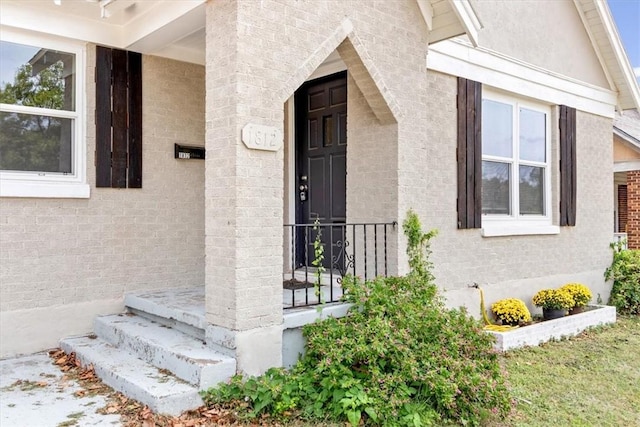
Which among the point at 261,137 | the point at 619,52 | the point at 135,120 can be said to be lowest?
the point at 261,137

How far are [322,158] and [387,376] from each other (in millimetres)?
3180

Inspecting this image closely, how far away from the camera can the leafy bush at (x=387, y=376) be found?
3.56 metres

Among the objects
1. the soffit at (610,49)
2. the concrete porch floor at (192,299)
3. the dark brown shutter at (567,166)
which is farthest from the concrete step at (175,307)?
the soffit at (610,49)

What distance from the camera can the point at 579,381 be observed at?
4855mm

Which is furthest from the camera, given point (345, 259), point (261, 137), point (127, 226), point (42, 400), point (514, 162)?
point (514, 162)

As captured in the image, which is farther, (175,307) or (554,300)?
(554,300)

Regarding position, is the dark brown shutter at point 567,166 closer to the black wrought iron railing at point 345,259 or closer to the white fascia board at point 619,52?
the white fascia board at point 619,52

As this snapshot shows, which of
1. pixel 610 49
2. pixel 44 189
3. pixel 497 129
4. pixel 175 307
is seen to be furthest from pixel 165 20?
pixel 610 49

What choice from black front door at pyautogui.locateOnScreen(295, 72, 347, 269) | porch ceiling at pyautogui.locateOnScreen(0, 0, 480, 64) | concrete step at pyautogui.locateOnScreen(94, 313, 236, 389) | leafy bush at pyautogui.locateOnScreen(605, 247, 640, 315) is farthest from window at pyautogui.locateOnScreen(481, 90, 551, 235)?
concrete step at pyautogui.locateOnScreen(94, 313, 236, 389)

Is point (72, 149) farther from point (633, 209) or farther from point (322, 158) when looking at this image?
point (633, 209)

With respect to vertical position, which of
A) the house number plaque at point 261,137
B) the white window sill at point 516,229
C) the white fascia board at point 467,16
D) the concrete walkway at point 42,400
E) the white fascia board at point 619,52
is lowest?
the concrete walkway at point 42,400

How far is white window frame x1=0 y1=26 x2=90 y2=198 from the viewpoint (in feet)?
15.0

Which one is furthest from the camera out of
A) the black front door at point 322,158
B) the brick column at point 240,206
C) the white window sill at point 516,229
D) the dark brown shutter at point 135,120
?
the white window sill at point 516,229

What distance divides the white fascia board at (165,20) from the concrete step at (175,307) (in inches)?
98.9
